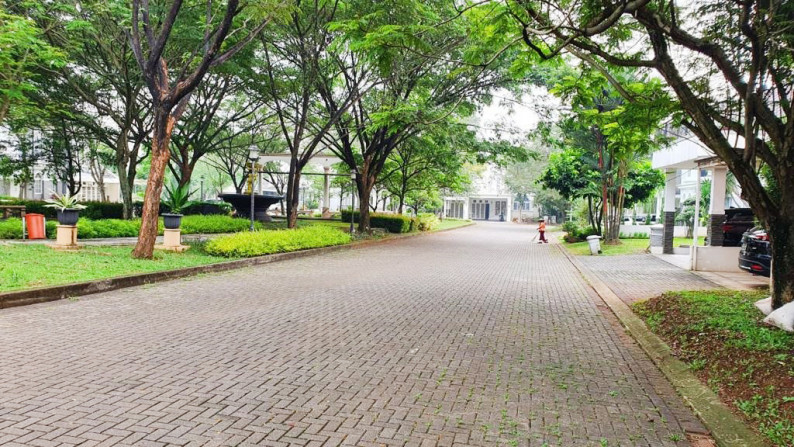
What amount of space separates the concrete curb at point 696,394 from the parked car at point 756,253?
372 centimetres

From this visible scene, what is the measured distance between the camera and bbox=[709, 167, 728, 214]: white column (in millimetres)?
12633

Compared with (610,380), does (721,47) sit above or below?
above

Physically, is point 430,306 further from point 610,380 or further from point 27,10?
point 27,10

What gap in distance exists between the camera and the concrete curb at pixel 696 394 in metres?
3.38

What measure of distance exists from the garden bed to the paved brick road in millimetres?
469

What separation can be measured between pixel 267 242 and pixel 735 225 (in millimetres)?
12342

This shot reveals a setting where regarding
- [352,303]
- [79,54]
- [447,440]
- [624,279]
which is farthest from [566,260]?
[79,54]

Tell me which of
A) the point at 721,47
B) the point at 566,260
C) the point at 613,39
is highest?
the point at 613,39

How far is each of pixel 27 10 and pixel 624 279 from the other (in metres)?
17.9

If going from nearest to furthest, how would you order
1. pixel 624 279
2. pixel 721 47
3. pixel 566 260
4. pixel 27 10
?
pixel 721 47 < pixel 624 279 < pixel 27 10 < pixel 566 260

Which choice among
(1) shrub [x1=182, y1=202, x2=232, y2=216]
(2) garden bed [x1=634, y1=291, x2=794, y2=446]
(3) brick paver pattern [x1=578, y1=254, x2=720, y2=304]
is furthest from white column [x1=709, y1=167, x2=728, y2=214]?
(1) shrub [x1=182, y1=202, x2=232, y2=216]

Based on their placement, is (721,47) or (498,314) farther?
(498,314)

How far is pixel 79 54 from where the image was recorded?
55.4ft

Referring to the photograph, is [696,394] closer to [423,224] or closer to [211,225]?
[211,225]
